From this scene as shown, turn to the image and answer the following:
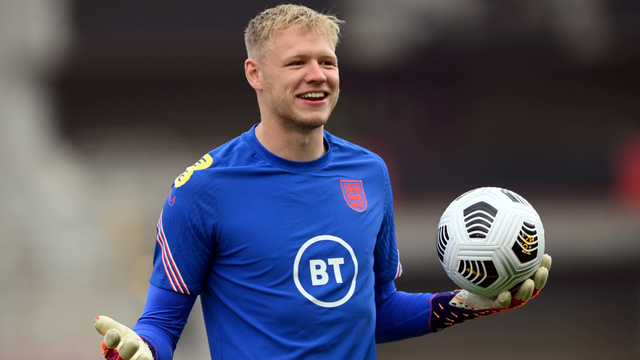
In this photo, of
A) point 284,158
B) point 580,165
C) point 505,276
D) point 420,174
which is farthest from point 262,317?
point 580,165

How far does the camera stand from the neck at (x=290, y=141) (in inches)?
86.8

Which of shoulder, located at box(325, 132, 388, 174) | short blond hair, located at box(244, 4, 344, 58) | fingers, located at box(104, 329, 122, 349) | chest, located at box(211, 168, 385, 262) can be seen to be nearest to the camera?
fingers, located at box(104, 329, 122, 349)

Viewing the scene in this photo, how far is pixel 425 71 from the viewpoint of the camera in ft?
30.5

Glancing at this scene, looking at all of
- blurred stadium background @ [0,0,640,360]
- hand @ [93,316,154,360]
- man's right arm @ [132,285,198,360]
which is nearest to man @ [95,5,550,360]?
man's right arm @ [132,285,198,360]

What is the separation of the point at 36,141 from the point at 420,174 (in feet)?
17.7

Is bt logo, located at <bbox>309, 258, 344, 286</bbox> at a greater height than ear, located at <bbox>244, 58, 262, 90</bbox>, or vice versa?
ear, located at <bbox>244, 58, 262, 90</bbox>

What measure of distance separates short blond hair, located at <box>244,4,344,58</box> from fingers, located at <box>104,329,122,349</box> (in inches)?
42.8

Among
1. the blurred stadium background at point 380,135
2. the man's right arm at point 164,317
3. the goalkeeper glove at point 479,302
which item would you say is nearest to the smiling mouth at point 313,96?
the man's right arm at point 164,317

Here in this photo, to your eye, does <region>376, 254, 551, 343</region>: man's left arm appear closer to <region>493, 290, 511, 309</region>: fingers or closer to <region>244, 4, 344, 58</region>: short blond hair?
<region>493, 290, 511, 309</region>: fingers

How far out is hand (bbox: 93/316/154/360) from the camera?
1675mm

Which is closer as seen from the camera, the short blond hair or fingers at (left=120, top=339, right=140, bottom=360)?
fingers at (left=120, top=339, right=140, bottom=360)

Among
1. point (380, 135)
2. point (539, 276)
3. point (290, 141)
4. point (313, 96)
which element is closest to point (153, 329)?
point (290, 141)

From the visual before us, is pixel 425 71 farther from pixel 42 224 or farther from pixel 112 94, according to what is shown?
pixel 42 224

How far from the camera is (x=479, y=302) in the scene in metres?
2.23
